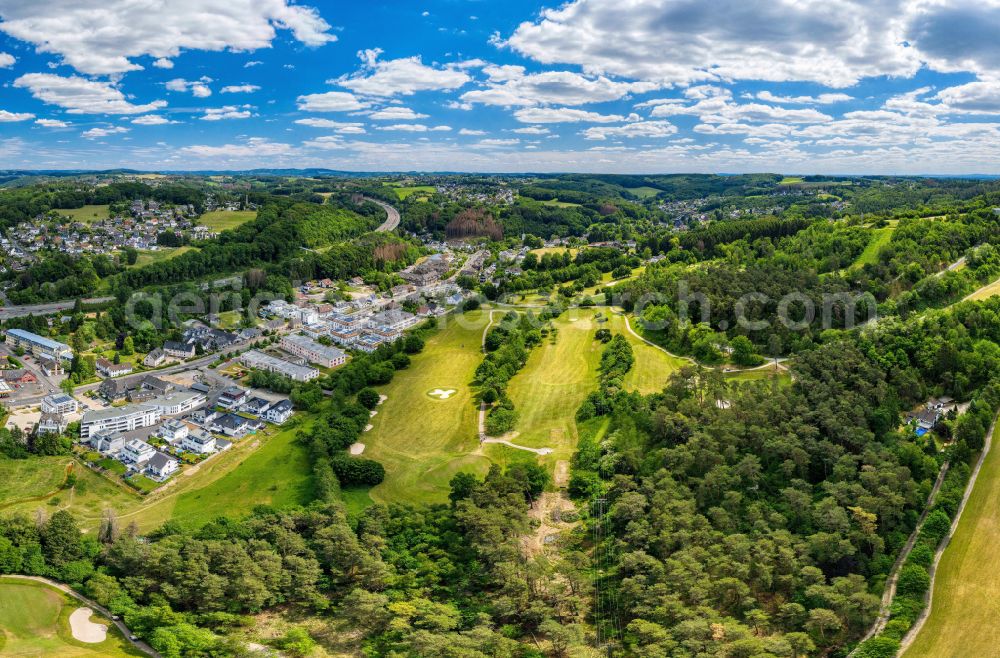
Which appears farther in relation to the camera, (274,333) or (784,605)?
(274,333)

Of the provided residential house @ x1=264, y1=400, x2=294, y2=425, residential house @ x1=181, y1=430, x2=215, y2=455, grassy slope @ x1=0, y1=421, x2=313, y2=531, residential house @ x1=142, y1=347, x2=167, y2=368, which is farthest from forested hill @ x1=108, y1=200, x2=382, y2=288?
grassy slope @ x1=0, y1=421, x2=313, y2=531

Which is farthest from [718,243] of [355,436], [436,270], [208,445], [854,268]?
[208,445]

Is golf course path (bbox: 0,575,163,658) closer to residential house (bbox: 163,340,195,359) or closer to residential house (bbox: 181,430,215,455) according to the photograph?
residential house (bbox: 181,430,215,455)

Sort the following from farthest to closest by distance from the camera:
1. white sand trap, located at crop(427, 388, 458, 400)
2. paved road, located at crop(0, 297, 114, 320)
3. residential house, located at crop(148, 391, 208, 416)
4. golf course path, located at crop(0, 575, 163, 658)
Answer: paved road, located at crop(0, 297, 114, 320)
white sand trap, located at crop(427, 388, 458, 400)
residential house, located at crop(148, 391, 208, 416)
golf course path, located at crop(0, 575, 163, 658)

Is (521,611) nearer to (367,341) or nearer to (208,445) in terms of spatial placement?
(208,445)

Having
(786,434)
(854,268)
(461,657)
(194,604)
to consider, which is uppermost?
(854,268)

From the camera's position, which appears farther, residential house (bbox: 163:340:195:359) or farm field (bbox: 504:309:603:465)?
residential house (bbox: 163:340:195:359)

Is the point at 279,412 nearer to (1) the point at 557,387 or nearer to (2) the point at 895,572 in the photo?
(1) the point at 557,387

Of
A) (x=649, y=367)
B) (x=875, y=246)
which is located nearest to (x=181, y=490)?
(x=649, y=367)
